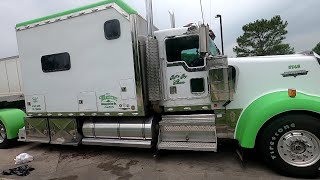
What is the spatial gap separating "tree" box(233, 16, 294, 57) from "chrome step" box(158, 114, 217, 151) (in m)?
26.5

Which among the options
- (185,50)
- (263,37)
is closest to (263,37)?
(263,37)

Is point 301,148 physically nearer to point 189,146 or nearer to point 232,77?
point 232,77

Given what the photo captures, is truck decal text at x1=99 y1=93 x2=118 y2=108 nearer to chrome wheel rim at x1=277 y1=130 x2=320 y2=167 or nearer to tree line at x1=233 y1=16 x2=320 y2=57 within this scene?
chrome wheel rim at x1=277 y1=130 x2=320 y2=167

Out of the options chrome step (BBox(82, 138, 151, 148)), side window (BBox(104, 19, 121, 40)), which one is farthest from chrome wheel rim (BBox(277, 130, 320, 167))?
side window (BBox(104, 19, 121, 40))

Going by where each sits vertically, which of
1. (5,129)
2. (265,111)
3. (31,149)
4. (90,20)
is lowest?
(31,149)

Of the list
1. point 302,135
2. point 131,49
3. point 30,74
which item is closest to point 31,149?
point 30,74

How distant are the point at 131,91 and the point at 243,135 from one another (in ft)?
7.62

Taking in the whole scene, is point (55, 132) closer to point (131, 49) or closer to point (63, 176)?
point (63, 176)

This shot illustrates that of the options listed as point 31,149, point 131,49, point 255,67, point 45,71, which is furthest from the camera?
point 31,149

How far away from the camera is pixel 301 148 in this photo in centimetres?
471

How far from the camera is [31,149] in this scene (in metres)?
7.70

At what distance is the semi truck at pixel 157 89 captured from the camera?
15.8ft

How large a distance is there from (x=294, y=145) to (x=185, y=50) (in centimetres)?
257

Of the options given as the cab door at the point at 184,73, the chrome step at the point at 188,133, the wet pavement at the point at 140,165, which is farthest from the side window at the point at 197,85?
the wet pavement at the point at 140,165
